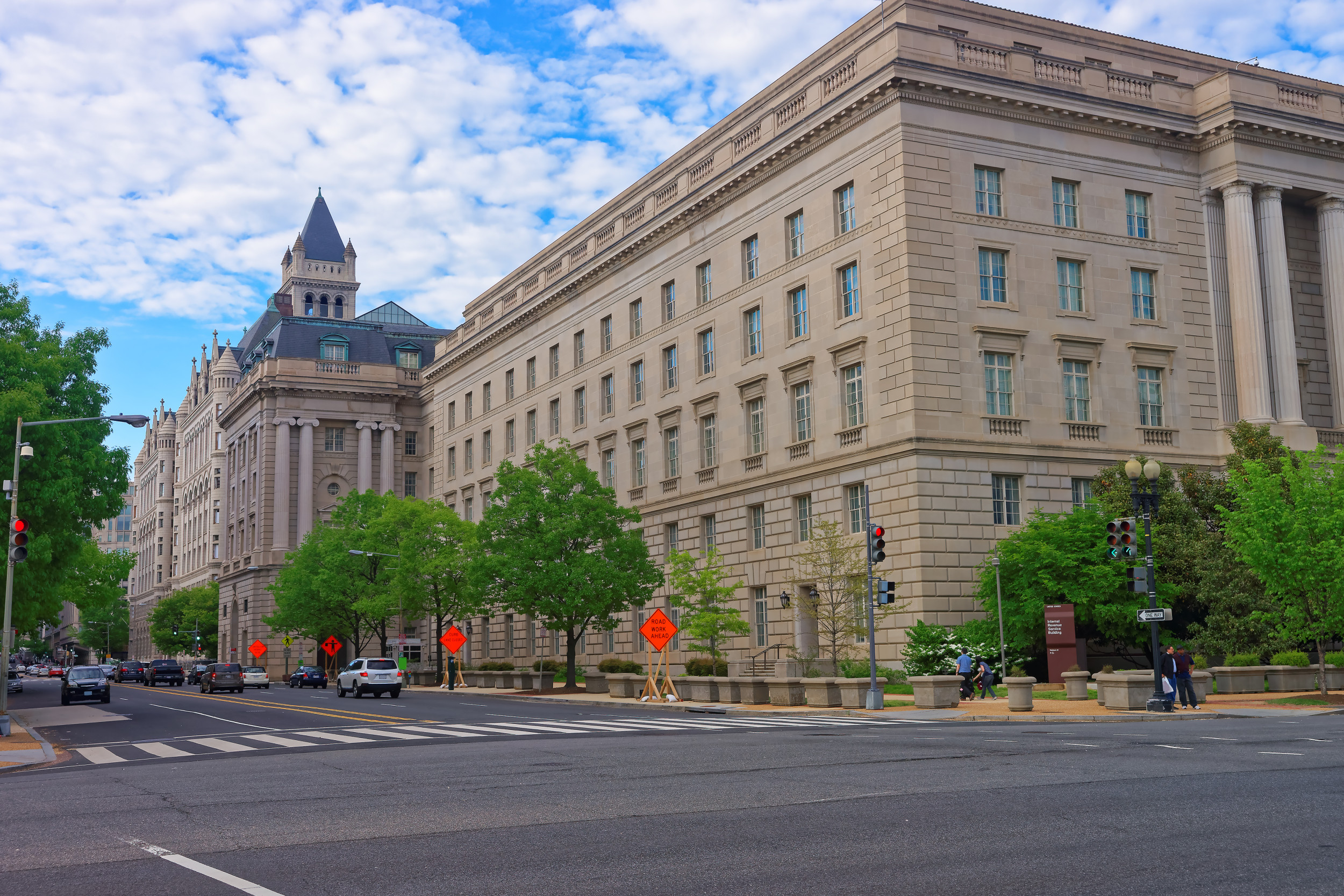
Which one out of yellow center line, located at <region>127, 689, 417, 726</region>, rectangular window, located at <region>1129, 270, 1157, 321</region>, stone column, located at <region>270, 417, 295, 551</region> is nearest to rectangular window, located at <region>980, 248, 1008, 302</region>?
rectangular window, located at <region>1129, 270, 1157, 321</region>

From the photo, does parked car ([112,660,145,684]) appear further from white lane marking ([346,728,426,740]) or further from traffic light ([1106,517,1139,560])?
traffic light ([1106,517,1139,560])

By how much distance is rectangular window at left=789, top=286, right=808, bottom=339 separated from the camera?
4900 cm

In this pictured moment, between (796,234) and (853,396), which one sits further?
(796,234)

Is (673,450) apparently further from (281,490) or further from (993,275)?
(281,490)

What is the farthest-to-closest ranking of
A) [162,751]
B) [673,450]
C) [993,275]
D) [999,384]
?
1. [673,450]
2. [993,275]
3. [999,384]
4. [162,751]

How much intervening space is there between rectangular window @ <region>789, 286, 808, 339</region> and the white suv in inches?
917

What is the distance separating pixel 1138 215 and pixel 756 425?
17230 mm

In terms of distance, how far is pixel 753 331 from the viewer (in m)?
52.7

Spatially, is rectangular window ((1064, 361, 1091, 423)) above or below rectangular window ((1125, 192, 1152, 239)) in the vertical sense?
below

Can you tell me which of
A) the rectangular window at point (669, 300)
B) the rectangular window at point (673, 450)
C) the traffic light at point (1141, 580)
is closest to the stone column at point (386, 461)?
the rectangular window at point (673, 450)

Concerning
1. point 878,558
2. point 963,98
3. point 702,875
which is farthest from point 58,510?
point 702,875

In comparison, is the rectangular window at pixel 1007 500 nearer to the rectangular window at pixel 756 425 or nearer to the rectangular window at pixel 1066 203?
the rectangular window at pixel 1066 203

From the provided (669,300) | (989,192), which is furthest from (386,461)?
(989,192)

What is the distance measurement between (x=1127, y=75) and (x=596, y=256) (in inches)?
1111
